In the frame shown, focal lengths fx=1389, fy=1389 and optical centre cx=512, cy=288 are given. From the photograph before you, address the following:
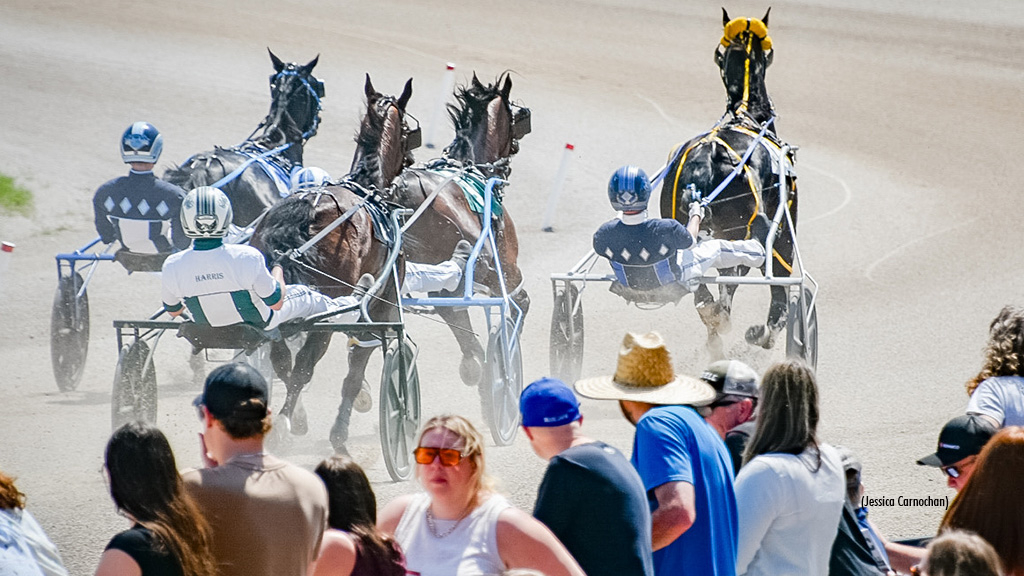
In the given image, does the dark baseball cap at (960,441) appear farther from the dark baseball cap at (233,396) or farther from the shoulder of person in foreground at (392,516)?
the dark baseball cap at (233,396)

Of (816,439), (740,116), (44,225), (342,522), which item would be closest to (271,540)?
(342,522)

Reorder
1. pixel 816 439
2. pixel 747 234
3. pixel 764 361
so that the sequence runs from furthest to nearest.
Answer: pixel 764 361 → pixel 747 234 → pixel 816 439

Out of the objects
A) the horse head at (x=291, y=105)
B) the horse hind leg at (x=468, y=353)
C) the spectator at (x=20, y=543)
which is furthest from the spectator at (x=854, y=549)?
the horse head at (x=291, y=105)

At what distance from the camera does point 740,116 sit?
37.3ft

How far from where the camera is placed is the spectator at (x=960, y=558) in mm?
3162

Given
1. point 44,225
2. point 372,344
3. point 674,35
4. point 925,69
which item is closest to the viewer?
point 372,344

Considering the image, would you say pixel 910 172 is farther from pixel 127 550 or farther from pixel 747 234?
pixel 127 550

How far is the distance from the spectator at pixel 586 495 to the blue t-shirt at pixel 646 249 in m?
5.56

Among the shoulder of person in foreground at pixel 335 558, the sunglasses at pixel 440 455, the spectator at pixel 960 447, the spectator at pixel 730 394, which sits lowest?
the shoulder of person in foreground at pixel 335 558

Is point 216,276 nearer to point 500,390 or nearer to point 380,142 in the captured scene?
point 380,142

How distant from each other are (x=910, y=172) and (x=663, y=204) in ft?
35.2

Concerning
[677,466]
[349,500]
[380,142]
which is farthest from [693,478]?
[380,142]

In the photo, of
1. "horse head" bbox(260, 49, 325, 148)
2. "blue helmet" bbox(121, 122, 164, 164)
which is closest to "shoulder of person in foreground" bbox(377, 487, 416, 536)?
"blue helmet" bbox(121, 122, 164, 164)

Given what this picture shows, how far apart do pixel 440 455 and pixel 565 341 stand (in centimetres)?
697
